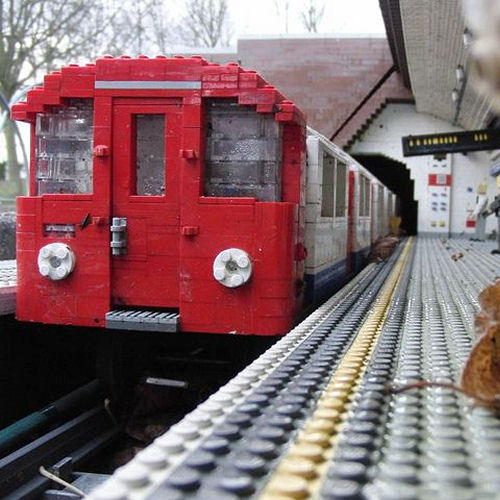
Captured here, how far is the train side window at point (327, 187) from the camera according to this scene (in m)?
6.34

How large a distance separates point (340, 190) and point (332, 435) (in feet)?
17.7

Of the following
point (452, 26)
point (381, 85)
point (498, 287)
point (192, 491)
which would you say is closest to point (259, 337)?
point (498, 287)

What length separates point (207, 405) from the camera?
2537mm

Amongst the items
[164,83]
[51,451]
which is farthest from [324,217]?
[51,451]

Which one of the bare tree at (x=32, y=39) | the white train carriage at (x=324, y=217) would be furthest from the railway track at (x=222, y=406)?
the bare tree at (x=32, y=39)

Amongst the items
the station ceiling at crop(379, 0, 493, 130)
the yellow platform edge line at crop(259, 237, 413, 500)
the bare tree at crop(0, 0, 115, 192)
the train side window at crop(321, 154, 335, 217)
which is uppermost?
the bare tree at crop(0, 0, 115, 192)

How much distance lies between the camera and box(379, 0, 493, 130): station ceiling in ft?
42.5


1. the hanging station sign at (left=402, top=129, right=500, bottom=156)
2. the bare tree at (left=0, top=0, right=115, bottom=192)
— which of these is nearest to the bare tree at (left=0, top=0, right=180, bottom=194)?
the bare tree at (left=0, top=0, right=115, bottom=192)

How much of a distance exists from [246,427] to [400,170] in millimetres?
30194

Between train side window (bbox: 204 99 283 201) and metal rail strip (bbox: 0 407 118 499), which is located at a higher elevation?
train side window (bbox: 204 99 283 201)

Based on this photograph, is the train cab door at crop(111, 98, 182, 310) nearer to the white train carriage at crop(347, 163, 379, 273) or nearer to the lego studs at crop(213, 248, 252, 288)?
the lego studs at crop(213, 248, 252, 288)

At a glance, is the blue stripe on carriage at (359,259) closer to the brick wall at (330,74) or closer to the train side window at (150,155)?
the train side window at (150,155)

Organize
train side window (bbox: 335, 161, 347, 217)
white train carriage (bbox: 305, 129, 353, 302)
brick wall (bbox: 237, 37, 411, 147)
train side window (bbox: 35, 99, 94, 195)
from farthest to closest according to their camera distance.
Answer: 1. brick wall (bbox: 237, 37, 411, 147)
2. train side window (bbox: 335, 161, 347, 217)
3. white train carriage (bbox: 305, 129, 353, 302)
4. train side window (bbox: 35, 99, 94, 195)

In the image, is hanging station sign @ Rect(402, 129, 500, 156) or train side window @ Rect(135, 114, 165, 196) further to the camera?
hanging station sign @ Rect(402, 129, 500, 156)
